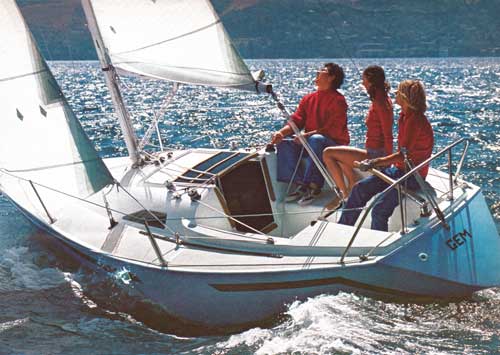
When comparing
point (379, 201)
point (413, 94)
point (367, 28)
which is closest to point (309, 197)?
point (379, 201)

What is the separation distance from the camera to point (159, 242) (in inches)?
306

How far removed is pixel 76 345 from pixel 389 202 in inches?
135

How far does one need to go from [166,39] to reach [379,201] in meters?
3.38

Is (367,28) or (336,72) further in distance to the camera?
(367,28)

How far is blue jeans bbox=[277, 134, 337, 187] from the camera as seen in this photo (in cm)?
823

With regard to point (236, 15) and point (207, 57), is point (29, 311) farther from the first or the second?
point (236, 15)

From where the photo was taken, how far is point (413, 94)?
6793 mm

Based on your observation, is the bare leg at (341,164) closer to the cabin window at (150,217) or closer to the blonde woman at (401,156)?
the blonde woman at (401,156)

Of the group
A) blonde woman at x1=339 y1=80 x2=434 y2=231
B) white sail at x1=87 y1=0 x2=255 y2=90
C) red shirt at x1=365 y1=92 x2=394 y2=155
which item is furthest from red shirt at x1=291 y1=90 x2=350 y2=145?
blonde woman at x1=339 y1=80 x2=434 y2=231

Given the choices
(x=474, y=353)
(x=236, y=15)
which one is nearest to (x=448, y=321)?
(x=474, y=353)

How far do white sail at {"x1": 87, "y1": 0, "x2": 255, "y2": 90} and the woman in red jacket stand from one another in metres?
1.55

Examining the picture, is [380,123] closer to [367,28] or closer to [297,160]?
[297,160]

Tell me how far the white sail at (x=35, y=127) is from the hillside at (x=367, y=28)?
139m

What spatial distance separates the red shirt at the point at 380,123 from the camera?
24.3ft
